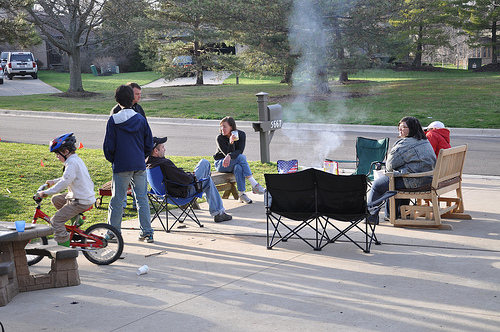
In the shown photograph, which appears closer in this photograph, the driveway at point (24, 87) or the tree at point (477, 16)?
the driveway at point (24, 87)

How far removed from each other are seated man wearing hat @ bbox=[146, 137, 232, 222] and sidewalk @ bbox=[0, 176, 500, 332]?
60 cm

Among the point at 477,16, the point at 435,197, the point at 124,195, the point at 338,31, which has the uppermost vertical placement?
the point at 477,16

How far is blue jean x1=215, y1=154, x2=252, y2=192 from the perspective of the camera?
28.6 ft

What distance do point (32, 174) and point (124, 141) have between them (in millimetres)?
5101

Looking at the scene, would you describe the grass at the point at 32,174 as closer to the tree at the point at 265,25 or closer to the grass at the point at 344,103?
the grass at the point at 344,103

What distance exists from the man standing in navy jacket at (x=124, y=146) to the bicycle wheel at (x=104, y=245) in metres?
0.54

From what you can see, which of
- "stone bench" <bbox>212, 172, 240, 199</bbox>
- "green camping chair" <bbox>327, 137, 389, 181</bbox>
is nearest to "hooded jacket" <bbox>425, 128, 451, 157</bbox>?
"green camping chair" <bbox>327, 137, 389, 181</bbox>

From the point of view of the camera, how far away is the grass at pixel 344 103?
19.7 meters

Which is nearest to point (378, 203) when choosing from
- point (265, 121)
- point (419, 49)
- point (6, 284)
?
point (6, 284)

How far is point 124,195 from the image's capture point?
21.0 ft

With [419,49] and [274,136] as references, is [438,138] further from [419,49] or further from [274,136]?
[419,49]

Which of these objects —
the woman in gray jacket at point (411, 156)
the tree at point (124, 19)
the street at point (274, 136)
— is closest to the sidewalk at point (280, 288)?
the woman in gray jacket at point (411, 156)

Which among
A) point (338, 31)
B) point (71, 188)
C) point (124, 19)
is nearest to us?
point (71, 188)

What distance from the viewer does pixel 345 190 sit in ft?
20.2
